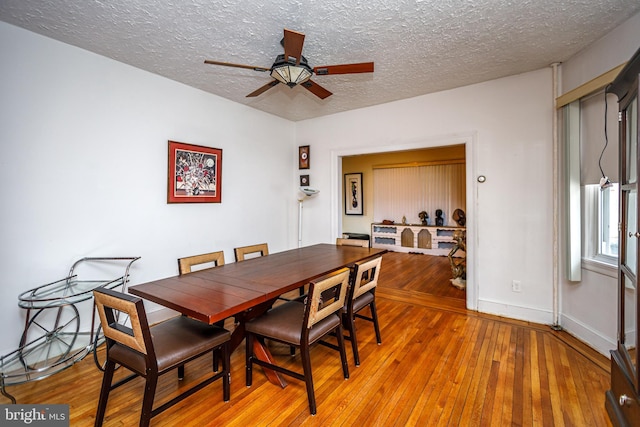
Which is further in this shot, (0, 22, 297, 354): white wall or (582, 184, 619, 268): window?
(582, 184, 619, 268): window

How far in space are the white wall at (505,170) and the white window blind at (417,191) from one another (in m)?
3.66

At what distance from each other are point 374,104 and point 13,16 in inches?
137

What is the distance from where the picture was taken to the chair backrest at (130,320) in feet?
4.45

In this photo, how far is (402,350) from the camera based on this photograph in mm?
2434

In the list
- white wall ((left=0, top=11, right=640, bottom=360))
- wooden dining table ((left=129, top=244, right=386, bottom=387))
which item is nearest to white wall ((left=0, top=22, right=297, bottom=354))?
white wall ((left=0, top=11, right=640, bottom=360))

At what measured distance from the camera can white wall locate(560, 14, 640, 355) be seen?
215 centimetres

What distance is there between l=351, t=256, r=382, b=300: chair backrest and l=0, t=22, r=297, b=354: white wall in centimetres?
208

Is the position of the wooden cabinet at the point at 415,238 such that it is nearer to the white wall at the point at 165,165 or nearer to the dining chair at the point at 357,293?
the white wall at the point at 165,165

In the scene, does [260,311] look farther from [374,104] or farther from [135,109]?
[374,104]

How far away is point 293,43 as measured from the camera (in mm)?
1805

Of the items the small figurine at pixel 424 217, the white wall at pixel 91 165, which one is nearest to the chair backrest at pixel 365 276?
the white wall at pixel 91 165

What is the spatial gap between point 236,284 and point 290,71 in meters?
1.56

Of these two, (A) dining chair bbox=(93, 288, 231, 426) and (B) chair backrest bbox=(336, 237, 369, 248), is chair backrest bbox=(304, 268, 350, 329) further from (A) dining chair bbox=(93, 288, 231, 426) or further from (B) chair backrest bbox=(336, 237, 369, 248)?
(B) chair backrest bbox=(336, 237, 369, 248)

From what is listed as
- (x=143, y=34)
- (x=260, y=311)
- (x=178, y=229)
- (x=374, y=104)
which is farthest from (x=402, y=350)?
(x=143, y=34)
